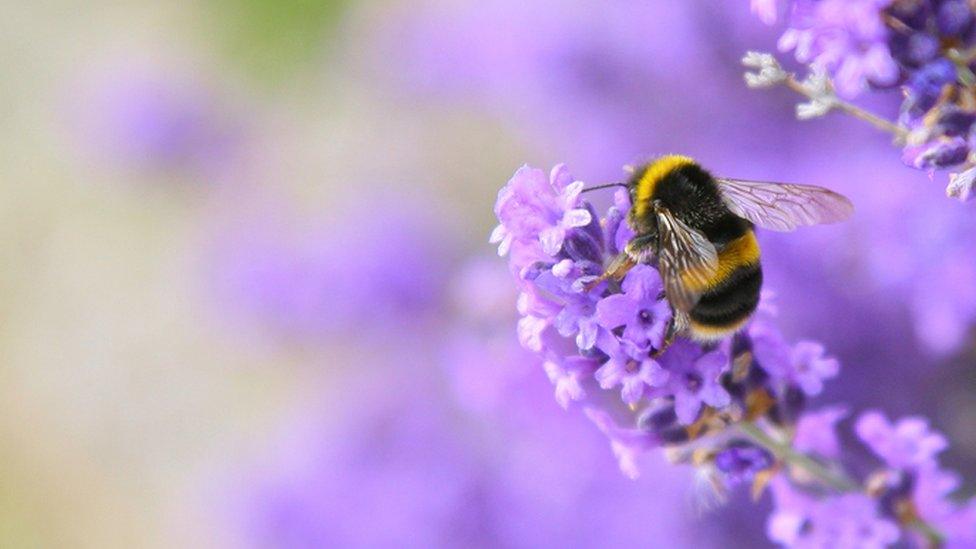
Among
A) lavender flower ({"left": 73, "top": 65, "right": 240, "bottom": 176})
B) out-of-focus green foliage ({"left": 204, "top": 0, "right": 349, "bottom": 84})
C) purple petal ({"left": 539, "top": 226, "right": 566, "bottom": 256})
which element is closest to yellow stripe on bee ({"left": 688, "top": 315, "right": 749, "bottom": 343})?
purple petal ({"left": 539, "top": 226, "right": 566, "bottom": 256})

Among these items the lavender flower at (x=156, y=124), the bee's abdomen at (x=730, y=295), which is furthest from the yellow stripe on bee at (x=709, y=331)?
the lavender flower at (x=156, y=124)

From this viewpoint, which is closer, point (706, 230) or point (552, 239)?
point (552, 239)

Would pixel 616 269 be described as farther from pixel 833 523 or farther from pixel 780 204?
pixel 833 523

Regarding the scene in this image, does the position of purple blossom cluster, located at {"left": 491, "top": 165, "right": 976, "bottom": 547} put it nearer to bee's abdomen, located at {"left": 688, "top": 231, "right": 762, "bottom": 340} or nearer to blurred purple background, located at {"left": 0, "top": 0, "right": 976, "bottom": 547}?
bee's abdomen, located at {"left": 688, "top": 231, "right": 762, "bottom": 340}

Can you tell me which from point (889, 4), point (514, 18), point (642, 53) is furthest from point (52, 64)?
point (889, 4)

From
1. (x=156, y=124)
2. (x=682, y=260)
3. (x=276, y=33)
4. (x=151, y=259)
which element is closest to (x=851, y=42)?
(x=682, y=260)
